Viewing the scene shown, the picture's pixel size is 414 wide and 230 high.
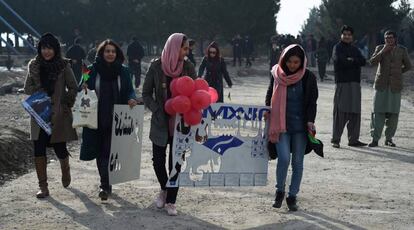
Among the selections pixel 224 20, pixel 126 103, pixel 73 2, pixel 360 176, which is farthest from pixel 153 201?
pixel 73 2

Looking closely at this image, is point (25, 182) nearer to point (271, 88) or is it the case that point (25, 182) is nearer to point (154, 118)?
point (154, 118)

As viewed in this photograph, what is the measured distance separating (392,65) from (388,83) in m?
0.33

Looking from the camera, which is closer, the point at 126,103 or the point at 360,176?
the point at 126,103

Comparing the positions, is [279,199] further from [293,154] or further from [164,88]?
[164,88]

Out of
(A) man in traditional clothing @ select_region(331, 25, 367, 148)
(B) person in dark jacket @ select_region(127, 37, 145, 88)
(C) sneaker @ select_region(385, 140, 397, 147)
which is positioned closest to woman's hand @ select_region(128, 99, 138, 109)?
(A) man in traditional clothing @ select_region(331, 25, 367, 148)

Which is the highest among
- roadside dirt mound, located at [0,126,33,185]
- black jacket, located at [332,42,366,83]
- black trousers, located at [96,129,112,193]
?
black jacket, located at [332,42,366,83]

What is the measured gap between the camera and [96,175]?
8.45 metres

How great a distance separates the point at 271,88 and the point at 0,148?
4.35 metres

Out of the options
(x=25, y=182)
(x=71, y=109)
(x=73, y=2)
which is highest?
(x=73, y=2)

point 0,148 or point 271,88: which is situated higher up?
point 271,88

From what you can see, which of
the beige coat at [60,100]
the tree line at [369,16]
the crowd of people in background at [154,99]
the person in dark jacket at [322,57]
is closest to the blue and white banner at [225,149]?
the crowd of people in background at [154,99]

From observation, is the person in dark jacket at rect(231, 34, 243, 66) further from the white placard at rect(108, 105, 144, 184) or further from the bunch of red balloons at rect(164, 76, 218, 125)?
the bunch of red balloons at rect(164, 76, 218, 125)

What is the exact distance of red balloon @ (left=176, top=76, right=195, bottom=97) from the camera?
618cm

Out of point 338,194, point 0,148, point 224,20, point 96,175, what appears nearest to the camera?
point 338,194
